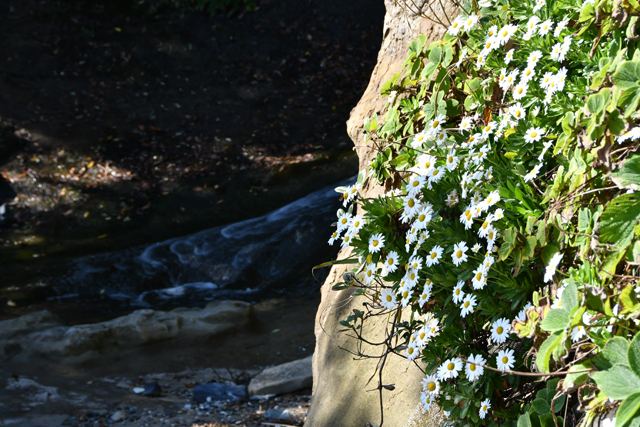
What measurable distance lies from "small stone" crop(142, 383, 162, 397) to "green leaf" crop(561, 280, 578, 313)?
464 centimetres

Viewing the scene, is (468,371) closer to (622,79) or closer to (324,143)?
(622,79)

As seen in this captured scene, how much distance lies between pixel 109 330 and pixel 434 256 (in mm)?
5137

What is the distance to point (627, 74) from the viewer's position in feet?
4.00

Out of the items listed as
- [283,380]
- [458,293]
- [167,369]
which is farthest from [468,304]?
[167,369]

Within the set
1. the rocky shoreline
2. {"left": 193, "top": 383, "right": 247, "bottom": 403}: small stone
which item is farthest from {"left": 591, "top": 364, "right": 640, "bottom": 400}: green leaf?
Answer: {"left": 193, "top": 383, "right": 247, "bottom": 403}: small stone

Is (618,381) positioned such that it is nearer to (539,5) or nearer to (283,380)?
(539,5)

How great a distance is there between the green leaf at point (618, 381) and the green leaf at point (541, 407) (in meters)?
0.41

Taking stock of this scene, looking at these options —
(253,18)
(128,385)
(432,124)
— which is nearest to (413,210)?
(432,124)

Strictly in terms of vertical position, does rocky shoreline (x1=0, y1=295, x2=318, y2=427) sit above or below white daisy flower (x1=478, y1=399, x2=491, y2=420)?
below

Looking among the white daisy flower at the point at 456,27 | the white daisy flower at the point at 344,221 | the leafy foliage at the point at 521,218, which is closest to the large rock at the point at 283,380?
the leafy foliage at the point at 521,218

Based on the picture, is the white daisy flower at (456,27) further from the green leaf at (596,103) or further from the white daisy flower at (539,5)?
the green leaf at (596,103)

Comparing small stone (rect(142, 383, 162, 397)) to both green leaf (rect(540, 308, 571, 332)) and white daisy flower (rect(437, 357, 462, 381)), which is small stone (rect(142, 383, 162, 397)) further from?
green leaf (rect(540, 308, 571, 332))

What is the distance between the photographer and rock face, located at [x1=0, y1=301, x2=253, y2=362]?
5688 millimetres

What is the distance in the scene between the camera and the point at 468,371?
1682 mm
